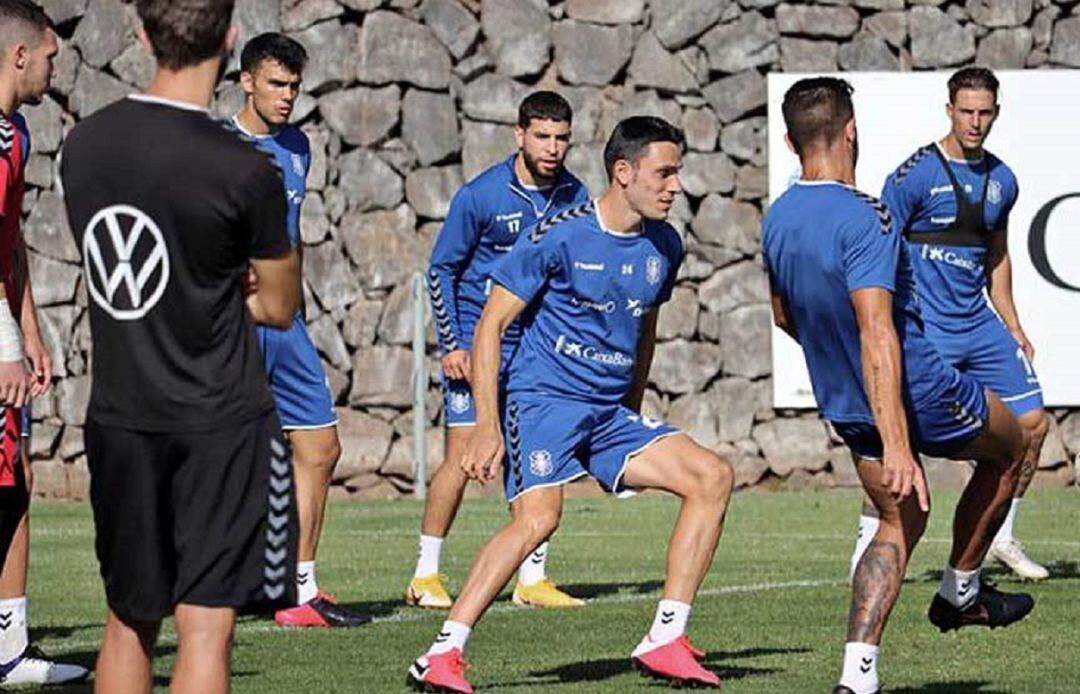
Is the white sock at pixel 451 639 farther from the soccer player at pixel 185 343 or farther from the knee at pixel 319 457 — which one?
the knee at pixel 319 457

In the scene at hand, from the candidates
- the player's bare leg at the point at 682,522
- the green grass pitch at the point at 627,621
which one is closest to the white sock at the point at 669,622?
the player's bare leg at the point at 682,522

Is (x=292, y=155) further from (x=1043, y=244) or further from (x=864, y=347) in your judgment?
(x=1043, y=244)

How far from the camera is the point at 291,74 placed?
10992 mm

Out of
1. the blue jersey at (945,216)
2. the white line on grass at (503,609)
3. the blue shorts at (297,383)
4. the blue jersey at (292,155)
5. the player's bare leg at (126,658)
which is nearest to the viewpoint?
A: the player's bare leg at (126,658)

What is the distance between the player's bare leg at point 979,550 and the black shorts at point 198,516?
3551 millimetres

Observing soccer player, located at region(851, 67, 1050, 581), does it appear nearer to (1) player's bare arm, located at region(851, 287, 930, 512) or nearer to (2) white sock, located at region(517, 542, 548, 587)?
(2) white sock, located at region(517, 542, 548, 587)

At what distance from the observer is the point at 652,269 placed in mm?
9539

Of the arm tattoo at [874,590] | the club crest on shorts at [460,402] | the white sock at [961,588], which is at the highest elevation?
the club crest on shorts at [460,402]

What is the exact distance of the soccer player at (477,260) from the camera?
11820mm

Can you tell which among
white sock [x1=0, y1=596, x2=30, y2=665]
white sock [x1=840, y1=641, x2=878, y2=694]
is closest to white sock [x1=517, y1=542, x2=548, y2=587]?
white sock [x1=0, y1=596, x2=30, y2=665]

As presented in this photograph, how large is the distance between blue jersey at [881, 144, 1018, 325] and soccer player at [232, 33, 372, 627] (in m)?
2.74

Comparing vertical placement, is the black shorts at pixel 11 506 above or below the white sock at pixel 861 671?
above

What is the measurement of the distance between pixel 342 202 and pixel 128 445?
1459 cm

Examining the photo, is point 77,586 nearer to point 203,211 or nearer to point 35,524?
point 35,524
